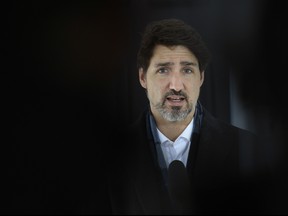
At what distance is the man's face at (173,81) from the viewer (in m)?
2.22

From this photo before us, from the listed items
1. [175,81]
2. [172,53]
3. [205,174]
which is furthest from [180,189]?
[172,53]

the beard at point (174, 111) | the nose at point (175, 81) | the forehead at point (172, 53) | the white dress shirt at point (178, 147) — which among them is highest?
the forehead at point (172, 53)

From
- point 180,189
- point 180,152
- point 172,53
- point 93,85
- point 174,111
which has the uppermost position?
point 172,53

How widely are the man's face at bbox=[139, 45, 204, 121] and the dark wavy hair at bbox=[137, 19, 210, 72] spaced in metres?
0.03

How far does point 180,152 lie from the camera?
229cm

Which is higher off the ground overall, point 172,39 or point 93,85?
point 172,39

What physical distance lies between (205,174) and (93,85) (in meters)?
0.83

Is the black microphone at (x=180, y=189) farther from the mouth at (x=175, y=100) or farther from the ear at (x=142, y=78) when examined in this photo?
the ear at (x=142, y=78)

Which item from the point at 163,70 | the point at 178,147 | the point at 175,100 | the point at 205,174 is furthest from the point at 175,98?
the point at 205,174

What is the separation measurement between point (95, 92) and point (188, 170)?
706 mm

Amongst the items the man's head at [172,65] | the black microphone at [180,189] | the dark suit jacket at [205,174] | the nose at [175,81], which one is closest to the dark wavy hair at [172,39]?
the man's head at [172,65]

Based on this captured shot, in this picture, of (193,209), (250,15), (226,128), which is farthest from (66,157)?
(250,15)

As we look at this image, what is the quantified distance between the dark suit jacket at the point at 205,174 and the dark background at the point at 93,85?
69 mm

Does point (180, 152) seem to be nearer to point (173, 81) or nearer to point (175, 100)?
point (175, 100)
